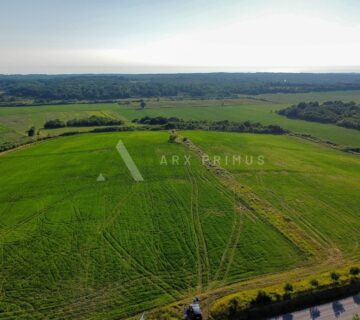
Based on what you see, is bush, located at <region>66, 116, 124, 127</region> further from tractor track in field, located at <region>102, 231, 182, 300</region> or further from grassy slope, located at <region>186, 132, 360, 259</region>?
tractor track in field, located at <region>102, 231, 182, 300</region>

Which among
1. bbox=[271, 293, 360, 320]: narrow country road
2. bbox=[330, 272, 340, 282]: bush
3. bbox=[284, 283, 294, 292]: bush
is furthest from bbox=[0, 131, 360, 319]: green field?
bbox=[271, 293, 360, 320]: narrow country road

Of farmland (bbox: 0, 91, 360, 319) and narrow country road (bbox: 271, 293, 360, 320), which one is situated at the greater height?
farmland (bbox: 0, 91, 360, 319)

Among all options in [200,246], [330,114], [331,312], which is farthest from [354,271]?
[330,114]

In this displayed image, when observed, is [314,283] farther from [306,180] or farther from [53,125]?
[53,125]

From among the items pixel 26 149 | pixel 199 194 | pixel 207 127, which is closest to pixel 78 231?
pixel 199 194

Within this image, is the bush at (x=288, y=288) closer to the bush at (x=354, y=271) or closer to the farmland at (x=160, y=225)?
the farmland at (x=160, y=225)

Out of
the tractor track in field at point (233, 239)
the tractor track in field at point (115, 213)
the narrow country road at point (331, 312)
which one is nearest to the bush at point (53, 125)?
the tractor track in field at point (115, 213)
